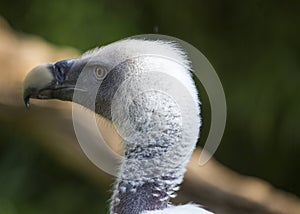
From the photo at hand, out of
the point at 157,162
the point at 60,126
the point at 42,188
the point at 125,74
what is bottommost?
the point at 42,188

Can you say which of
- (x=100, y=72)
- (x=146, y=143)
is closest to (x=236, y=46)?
(x=100, y=72)

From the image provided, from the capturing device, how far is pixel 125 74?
6.35 feet

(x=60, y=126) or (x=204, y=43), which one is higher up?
(x=204, y=43)

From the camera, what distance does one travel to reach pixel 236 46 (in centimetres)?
337

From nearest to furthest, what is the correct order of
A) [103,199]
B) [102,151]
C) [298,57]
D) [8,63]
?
[102,151] < [8,63] < [298,57] < [103,199]

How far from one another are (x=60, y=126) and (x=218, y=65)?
2.40 ft

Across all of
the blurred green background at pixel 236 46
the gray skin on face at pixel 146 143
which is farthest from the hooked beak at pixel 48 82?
Result: the blurred green background at pixel 236 46

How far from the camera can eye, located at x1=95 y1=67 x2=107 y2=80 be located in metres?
1.98

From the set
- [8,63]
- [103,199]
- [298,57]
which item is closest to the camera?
[8,63]

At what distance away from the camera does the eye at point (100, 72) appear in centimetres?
198

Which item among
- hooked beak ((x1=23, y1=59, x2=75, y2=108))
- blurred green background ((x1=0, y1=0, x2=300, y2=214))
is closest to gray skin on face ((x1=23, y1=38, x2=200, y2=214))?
hooked beak ((x1=23, y1=59, x2=75, y2=108))

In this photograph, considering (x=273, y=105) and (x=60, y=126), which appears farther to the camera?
(x=273, y=105)

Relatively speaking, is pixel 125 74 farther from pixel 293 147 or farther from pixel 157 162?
pixel 293 147

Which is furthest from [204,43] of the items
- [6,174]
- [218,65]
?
[6,174]
